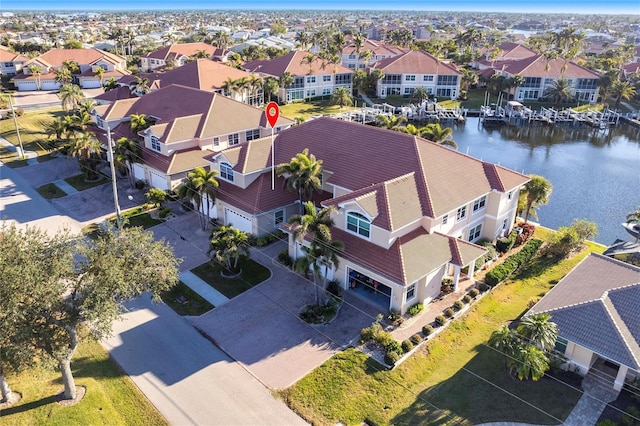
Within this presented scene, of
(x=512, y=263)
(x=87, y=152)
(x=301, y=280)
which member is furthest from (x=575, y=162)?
(x=87, y=152)

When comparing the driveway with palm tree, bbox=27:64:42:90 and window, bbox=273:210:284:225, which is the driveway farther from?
palm tree, bbox=27:64:42:90

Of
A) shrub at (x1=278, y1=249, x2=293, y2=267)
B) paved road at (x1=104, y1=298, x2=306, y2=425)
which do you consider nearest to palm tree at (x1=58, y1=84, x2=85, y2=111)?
shrub at (x1=278, y1=249, x2=293, y2=267)

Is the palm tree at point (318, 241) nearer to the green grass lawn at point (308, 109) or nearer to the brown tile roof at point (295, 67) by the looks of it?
the green grass lawn at point (308, 109)

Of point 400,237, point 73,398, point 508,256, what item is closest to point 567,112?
point 508,256

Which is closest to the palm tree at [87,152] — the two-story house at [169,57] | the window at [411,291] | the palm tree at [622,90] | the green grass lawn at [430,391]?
the window at [411,291]

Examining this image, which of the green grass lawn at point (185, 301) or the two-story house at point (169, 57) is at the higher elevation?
the two-story house at point (169, 57)

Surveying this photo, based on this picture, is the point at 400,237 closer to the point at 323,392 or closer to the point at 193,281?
the point at 323,392
